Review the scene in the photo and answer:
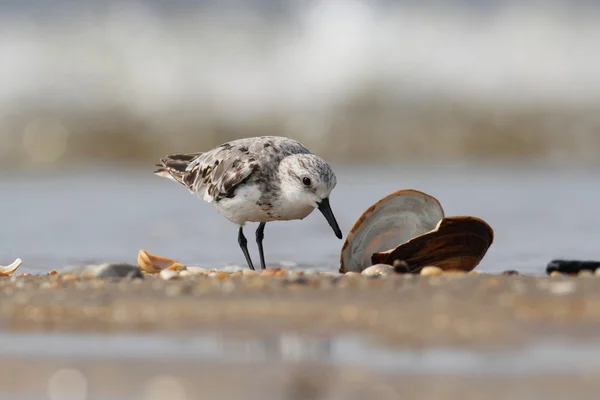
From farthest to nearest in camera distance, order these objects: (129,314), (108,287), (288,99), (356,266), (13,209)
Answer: (288,99) < (13,209) < (356,266) < (108,287) < (129,314)

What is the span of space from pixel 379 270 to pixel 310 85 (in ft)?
38.2

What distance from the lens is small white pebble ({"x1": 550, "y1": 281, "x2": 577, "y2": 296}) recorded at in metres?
4.28

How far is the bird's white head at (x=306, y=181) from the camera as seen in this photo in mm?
6000

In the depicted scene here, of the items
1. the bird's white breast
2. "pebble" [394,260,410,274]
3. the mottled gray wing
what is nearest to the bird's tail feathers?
the mottled gray wing

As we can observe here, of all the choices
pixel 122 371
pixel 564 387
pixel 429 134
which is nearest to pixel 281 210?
pixel 122 371

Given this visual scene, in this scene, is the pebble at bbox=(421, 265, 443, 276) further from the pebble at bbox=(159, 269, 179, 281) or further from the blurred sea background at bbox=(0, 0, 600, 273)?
the blurred sea background at bbox=(0, 0, 600, 273)

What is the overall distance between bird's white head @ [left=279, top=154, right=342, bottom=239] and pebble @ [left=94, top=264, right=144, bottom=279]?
1112 millimetres

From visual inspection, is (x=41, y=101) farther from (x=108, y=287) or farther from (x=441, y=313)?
(x=441, y=313)

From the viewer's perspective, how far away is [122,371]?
130 inches

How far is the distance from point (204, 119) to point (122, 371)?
1356 centimetres

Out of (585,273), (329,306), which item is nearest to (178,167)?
(585,273)

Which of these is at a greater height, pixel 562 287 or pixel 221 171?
pixel 221 171

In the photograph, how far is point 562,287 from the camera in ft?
14.4

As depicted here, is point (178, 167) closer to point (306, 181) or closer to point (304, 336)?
point (306, 181)
